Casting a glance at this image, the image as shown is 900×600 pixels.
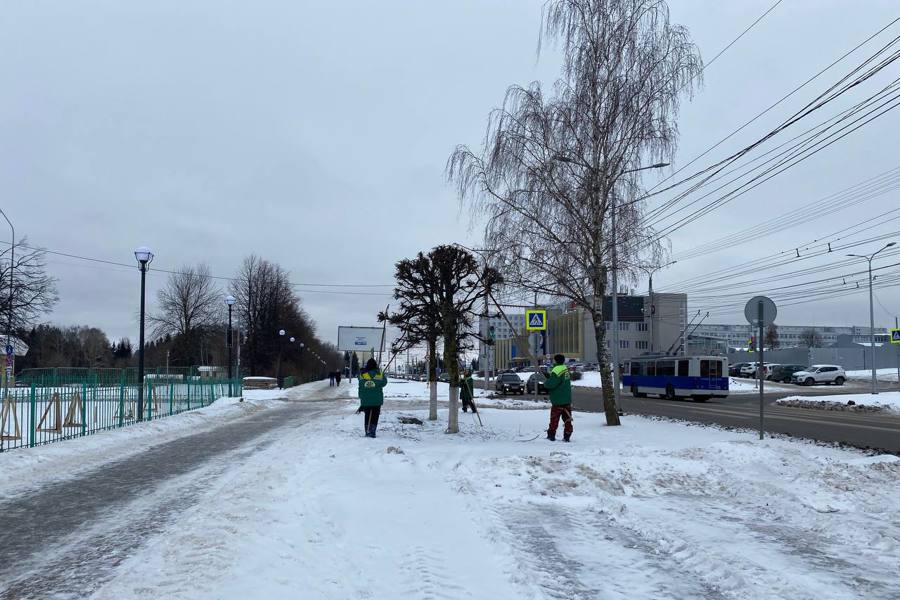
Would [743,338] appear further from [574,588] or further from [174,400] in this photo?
[574,588]

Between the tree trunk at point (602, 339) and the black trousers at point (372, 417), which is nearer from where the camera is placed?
the black trousers at point (372, 417)

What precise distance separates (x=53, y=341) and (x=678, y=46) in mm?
88905

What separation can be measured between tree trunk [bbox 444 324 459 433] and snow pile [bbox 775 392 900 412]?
818 inches

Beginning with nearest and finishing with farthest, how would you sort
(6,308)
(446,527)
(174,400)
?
(446,527), (174,400), (6,308)

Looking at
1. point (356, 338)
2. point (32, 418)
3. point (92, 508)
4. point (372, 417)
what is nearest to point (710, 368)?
point (372, 417)

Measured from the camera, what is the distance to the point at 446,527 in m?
6.41

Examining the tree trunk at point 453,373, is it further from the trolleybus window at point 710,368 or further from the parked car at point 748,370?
the parked car at point 748,370

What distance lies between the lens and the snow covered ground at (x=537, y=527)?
480 cm

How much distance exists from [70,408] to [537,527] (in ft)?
45.1

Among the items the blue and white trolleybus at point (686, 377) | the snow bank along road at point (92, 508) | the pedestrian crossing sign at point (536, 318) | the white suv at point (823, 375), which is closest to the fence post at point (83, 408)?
the snow bank along road at point (92, 508)

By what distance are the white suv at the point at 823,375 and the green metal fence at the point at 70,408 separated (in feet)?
159

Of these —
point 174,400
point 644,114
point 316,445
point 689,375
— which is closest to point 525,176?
point 644,114

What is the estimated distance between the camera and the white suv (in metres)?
53.1

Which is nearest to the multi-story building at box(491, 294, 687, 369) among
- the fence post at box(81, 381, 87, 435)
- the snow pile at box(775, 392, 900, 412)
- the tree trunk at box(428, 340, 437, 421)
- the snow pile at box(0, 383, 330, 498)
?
the snow pile at box(775, 392, 900, 412)
